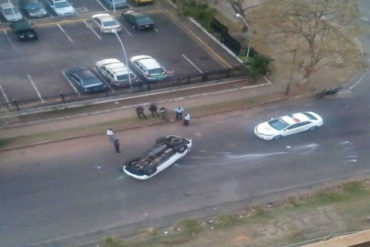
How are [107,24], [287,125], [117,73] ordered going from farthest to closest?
[107,24], [117,73], [287,125]

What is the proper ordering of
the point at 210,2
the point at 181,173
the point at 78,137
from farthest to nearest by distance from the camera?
1. the point at 210,2
2. the point at 78,137
3. the point at 181,173

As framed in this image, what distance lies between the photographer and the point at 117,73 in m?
31.8

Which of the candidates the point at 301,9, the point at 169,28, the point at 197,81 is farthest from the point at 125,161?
the point at 169,28

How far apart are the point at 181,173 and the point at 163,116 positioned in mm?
5025

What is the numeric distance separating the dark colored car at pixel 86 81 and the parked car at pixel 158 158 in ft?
23.7

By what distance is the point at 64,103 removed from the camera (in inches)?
1187

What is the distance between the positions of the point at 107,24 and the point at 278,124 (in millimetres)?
17607

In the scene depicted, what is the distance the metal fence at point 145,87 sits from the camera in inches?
1182

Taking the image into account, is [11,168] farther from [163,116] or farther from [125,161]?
[163,116]

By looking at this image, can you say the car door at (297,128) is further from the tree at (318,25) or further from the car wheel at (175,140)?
the car wheel at (175,140)

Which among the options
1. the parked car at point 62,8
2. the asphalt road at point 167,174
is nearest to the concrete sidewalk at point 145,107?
the asphalt road at point 167,174

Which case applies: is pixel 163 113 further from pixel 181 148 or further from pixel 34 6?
pixel 34 6

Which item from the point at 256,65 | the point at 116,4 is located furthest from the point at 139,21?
the point at 256,65

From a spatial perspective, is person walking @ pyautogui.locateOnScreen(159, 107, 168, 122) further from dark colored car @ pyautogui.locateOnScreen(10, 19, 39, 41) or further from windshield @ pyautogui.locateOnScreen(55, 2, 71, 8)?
windshield @ pyautogui.locateOnScreen(55, 2, 71, 8)
